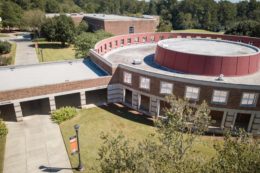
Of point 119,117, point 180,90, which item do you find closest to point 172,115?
point 180,90

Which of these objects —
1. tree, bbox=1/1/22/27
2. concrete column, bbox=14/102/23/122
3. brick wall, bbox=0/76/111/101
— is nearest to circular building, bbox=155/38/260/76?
brick wall, bbox=0/76/111/101

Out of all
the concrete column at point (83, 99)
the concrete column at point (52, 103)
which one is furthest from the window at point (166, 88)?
the concrete column at point (52, 103)

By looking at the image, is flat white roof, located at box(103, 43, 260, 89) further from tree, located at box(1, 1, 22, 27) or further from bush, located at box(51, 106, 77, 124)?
tree, located at box(1, 1, 22, 27)

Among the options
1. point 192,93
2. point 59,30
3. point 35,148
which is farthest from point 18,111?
A: point 59,30

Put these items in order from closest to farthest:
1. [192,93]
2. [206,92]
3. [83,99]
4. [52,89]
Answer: [206,92] → [192,93] → [52,89] → [83,99]

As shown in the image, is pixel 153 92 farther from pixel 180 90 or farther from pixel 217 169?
pixel 217 169

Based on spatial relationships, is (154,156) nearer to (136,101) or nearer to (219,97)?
(219,97)

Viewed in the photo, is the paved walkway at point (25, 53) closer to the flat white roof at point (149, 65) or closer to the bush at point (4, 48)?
the bush at point (4, 48)
